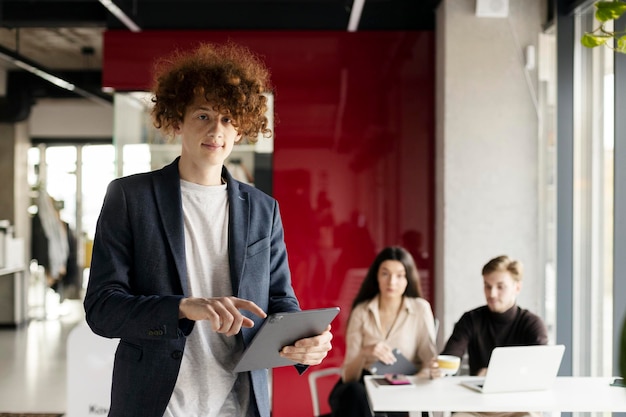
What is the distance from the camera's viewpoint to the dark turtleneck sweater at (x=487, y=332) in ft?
14.4

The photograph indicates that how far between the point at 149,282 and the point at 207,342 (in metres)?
0.19

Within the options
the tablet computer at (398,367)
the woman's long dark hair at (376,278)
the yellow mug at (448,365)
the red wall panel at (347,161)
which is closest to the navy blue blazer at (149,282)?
the yellow mug at (448,365)

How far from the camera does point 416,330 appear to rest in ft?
15.4

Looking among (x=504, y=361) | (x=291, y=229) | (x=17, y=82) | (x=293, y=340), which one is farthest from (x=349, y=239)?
(x=17, y=82)

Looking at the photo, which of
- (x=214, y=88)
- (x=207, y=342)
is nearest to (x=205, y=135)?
(x=214, y=88)

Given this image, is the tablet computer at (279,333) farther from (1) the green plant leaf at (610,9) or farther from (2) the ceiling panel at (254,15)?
(2) the ceiling panel at (254,15)

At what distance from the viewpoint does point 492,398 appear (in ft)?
12.0

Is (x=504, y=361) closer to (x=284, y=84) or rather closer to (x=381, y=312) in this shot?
(x=381, y=312)

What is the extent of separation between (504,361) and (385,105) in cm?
286

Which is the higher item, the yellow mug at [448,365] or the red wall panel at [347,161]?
the red wall panel at [347,161]

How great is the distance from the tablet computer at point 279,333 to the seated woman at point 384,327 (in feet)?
8.92

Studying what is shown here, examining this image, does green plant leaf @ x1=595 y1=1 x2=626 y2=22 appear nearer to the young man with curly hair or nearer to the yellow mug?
the young man with curly hair

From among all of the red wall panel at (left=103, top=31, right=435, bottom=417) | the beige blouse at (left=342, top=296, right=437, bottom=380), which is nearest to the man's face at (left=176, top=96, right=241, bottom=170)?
the beige blouse at (left=342, top=296, right=437, bottom=380)

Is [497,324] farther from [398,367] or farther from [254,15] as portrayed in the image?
[254,15]
